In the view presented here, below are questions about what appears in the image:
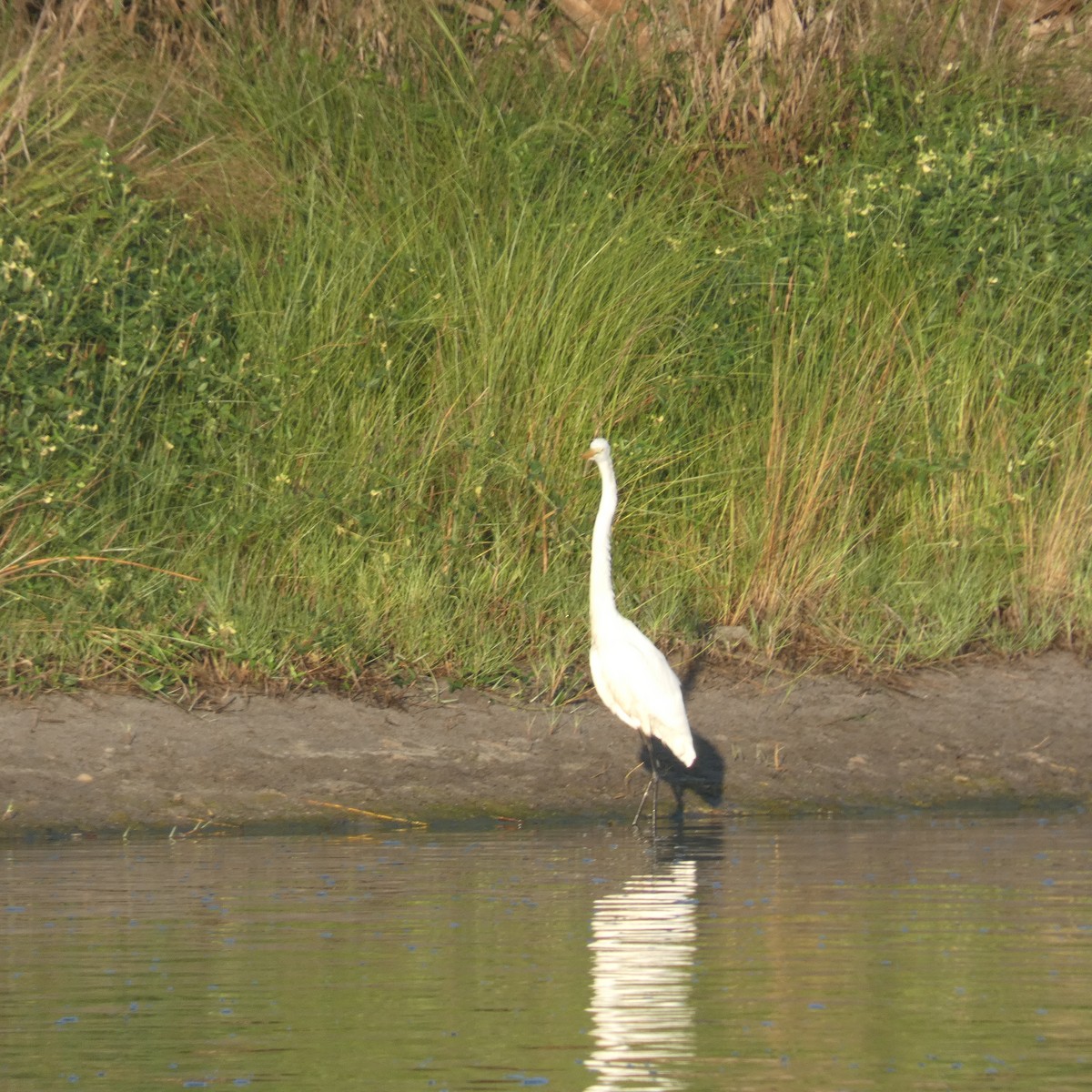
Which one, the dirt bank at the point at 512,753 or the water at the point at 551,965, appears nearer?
the water at the point at 551,965

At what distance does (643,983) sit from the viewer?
506 cm

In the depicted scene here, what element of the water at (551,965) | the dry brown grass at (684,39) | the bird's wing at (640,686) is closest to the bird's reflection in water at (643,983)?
the water at (551,965)

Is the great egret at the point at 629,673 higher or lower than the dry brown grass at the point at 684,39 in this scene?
lower

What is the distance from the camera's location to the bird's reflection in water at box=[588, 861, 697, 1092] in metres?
4.27

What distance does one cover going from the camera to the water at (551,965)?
4.30 meters

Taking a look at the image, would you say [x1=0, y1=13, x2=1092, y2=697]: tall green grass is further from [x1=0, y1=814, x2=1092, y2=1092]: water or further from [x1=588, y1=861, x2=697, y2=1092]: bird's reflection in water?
[x1=588, y1=861, x2=697, y2=1092]: bird's reflection in water

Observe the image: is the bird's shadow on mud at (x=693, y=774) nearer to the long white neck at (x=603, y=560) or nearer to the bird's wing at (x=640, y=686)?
the bird's wing at (x=640, y=686)

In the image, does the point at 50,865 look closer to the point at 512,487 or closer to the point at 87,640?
the point at 87,640

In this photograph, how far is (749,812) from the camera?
849cm

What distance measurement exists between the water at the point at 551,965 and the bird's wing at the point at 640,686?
21.3 inches

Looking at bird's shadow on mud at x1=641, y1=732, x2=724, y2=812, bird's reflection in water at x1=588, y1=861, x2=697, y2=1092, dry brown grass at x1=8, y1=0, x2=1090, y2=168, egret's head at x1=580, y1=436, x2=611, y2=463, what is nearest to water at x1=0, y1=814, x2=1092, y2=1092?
bird's reflection in water at x1=588, y1=861, x2=697, y2=1092

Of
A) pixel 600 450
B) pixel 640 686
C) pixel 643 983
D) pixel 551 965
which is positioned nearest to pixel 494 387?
pixel 600 450

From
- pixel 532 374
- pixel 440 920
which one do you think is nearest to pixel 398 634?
pixel 532 374

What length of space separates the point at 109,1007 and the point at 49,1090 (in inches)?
28.0
